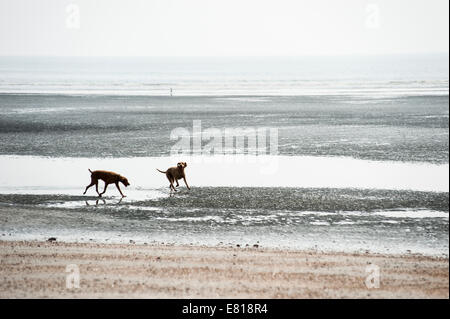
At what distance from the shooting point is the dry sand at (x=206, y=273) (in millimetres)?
10109

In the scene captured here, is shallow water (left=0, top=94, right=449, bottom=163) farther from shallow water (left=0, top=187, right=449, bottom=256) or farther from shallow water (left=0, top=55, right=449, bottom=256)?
shallow water (left=0, top=187, right=449, bottom=256)

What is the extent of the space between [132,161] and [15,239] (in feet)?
32.8

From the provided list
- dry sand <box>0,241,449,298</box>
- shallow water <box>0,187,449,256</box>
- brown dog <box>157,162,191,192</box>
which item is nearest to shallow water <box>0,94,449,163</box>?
brown dog <box>157,162,191,192</box>

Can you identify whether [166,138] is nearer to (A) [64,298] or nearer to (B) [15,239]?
(B) [15,239]

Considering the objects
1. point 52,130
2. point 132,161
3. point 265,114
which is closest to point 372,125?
point 265,114

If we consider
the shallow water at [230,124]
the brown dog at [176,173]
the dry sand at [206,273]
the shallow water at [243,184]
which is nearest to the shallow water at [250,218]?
the shallow water at [243,184]

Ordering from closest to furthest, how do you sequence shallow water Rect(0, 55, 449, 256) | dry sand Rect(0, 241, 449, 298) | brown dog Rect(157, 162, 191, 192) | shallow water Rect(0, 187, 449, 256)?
dry sand Rect(0, 241, 449, 298) → shallow water Rect(0, 187, 449, 256) → shallow water Rect(0, 55, 449, 256) → brown dog Rect(157, 162, 191, 192)

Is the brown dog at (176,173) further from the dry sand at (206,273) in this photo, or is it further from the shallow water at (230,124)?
the shallow water at (230,124)

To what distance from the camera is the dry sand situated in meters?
10.1

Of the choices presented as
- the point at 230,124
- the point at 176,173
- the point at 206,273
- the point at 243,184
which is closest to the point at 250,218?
the point at 176,173

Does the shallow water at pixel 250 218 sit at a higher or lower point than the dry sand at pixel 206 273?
higher

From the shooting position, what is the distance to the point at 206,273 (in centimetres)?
1112
